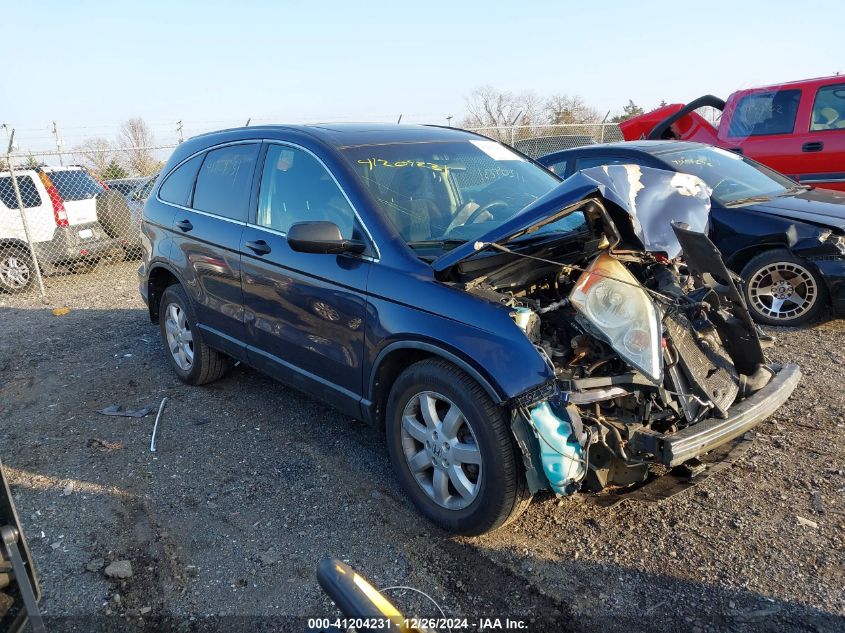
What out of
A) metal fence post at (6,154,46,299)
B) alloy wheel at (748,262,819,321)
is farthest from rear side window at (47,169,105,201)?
alloy wheel at (748,262,819,321)

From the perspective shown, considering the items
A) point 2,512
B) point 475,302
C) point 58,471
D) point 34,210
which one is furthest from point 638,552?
point 34,210

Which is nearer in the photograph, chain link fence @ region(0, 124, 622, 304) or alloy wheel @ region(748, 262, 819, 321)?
alloy wheel @ region(748, 262, 819, 321)

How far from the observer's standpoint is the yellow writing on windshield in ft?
12.2

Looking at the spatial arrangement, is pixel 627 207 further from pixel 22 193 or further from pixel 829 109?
pixel 22 193

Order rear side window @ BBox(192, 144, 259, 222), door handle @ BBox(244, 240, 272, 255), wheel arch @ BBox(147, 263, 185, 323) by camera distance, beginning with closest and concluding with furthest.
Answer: door handle @ BBox(244, 240, 272, 255)
rear side window @ BBox(192, 144, 259, 222)
wheel arch @ BBox(147, 263, 185, 323)

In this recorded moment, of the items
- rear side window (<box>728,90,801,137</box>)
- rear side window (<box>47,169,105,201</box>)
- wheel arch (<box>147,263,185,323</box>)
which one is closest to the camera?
wheel arch (<box>147,263,185,323</box>)

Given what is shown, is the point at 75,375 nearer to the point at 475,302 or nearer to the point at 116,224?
the point at 475,302

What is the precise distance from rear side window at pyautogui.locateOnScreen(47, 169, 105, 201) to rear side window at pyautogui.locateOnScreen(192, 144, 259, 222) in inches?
249

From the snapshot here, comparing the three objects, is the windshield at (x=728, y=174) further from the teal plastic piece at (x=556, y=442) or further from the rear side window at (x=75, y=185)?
the rear side window at (x=75, y=185)

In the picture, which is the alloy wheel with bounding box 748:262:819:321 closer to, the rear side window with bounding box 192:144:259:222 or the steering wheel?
the steering wheel

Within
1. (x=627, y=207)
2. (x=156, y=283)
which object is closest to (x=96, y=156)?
(x=156, y=283)

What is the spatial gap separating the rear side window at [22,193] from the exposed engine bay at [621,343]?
861 cm

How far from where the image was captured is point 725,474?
141 inches

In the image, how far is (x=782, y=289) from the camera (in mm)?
5785
